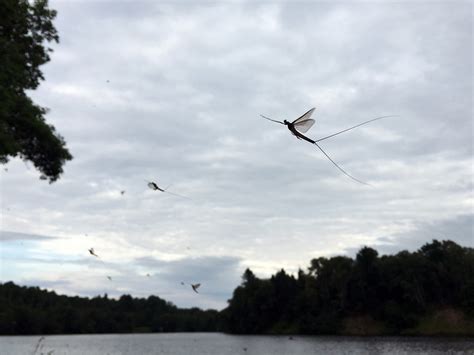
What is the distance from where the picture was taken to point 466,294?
120 metres

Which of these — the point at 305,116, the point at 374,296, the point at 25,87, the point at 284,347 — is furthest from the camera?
the point at 374,296

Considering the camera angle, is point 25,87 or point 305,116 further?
point 25,87

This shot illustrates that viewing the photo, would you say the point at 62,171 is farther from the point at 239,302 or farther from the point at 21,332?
the point at 21,332

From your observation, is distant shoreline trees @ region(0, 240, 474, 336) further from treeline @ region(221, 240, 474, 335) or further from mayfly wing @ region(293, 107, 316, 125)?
mayfly wing @ region(293, 107, 316, 125)

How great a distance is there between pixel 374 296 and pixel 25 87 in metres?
129

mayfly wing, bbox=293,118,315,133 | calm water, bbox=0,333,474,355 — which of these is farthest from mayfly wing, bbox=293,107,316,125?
calm water, bbox=0,333,474,355

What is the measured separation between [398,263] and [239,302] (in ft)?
178

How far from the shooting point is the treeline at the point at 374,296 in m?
121

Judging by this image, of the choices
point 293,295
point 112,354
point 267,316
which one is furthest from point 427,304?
point 112,354

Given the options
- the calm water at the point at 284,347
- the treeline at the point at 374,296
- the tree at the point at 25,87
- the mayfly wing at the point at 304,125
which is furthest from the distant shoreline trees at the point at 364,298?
the mayfly wing at the point at 304,125

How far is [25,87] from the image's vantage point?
16.8 metres

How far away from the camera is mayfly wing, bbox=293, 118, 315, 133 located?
425 centimetres

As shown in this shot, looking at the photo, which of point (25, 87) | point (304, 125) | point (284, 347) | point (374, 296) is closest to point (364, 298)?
point (374, 296)

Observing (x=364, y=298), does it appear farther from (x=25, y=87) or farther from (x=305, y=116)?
(x=305, y=116)
